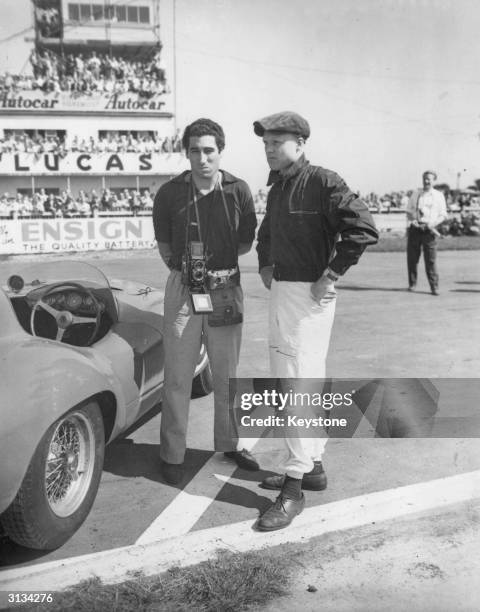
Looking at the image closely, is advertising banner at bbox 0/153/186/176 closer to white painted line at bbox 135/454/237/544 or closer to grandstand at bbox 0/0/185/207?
grandstand at bbox 0/0/185/207

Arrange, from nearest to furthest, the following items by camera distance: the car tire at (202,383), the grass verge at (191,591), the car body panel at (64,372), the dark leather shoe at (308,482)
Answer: the grass verge at (191,591), the car body panel at (64,372), the dark leather shoe at (308,482), the car tire at (202,383)

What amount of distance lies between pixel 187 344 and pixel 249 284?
23.5ft

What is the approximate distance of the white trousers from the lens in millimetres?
2912

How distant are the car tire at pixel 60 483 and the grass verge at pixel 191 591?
0.33 metres

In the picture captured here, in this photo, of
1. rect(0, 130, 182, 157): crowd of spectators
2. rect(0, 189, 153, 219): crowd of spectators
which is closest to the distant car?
rect(0, 189, 153, 219): crowd of spectators

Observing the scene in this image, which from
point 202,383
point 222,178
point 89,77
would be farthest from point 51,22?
point 222,178

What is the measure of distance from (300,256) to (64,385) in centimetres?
116

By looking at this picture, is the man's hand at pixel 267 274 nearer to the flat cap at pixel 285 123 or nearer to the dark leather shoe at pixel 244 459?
the flat cap at pixel 285 123

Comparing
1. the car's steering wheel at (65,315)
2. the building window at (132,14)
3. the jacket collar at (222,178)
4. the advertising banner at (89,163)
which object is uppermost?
the building window at (132,14)

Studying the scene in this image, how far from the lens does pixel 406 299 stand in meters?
8.73

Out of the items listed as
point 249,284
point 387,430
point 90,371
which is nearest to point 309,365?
point 90,371

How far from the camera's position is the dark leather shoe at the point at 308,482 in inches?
128

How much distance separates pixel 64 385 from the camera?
268cm

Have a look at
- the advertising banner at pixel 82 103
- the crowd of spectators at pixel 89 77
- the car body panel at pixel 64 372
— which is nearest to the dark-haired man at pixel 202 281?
the car body panel at pixel 64 372
